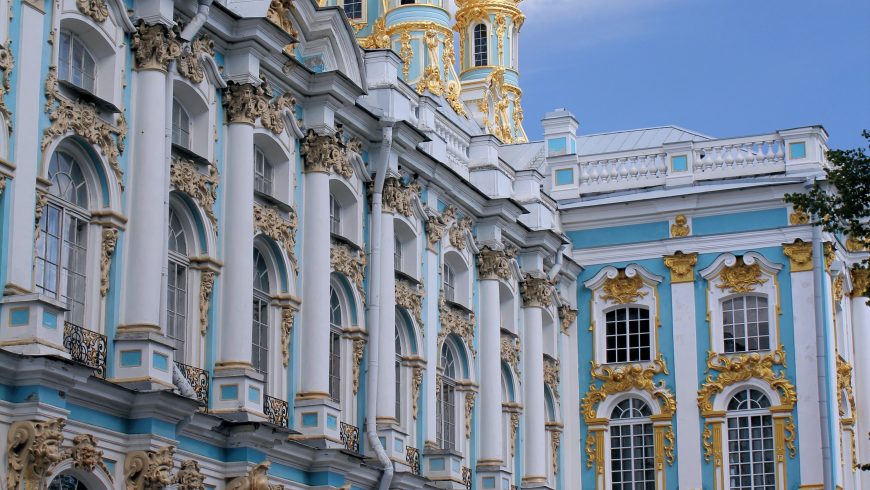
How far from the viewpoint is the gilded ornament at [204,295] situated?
21.3 m

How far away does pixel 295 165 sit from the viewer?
23.8m

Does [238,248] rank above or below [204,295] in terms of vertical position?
above

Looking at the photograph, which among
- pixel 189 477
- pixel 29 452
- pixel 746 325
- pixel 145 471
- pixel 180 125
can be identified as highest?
pixel 746 325

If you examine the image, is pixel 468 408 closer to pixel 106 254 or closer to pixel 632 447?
pixel 632 447

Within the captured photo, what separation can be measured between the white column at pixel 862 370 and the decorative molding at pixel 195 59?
1666 centimetres

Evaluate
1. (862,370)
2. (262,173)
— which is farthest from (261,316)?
(862,370)

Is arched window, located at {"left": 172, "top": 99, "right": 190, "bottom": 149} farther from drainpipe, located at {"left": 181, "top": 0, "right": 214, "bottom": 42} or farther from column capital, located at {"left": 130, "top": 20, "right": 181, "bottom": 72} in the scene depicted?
column capital, located at {"left": 130, "top": 20, "right": 181, "bottom": 72}

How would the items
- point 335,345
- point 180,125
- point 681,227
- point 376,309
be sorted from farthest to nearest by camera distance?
point 681,227 < point 376,309 < point 335,345 < point 180,125

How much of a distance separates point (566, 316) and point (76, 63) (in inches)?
604

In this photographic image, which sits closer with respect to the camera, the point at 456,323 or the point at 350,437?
the point at 350,437

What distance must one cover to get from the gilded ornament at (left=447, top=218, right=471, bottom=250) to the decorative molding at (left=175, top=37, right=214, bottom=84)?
7907mm

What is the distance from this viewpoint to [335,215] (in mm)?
25344

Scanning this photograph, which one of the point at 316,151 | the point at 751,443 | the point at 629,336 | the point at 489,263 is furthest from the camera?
the point at 629,336

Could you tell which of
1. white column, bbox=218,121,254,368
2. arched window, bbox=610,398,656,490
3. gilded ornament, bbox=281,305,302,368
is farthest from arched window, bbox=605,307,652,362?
white column, bbox=218,121,254,368
